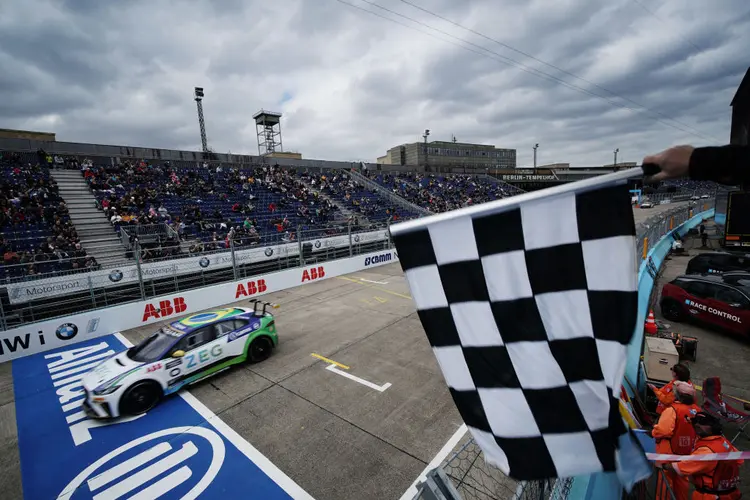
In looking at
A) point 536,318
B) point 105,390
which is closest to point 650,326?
point 536,318

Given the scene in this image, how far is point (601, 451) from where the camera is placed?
1.57 metres

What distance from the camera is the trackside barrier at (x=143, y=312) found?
28.8ft

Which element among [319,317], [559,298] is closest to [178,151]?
[319,317]

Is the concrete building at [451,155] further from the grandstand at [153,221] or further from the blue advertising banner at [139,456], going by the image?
the blue advertising banner at [139,456]

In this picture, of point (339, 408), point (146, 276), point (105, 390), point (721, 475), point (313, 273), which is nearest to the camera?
point (721, 475)

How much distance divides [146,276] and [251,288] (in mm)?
3648

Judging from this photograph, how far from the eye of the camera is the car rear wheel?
358 inches

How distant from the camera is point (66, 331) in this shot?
9320 millimetres

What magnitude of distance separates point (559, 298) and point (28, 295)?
12.4 meters

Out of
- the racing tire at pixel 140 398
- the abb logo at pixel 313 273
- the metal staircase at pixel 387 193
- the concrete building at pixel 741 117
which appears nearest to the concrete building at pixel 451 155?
the metal staircase at pixel 387 193

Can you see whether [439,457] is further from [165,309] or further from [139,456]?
[165,309]

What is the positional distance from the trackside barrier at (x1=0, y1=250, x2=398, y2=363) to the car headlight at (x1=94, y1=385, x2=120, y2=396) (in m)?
5.20

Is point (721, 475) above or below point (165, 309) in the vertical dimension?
above

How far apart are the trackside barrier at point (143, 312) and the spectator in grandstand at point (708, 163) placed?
12.6 metres
